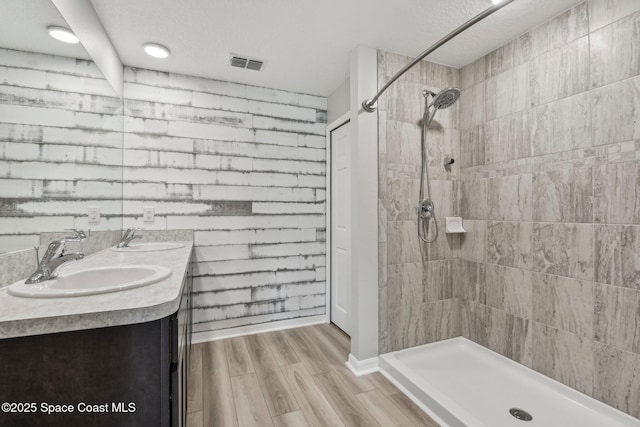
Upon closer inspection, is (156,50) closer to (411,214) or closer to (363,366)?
(411,214)

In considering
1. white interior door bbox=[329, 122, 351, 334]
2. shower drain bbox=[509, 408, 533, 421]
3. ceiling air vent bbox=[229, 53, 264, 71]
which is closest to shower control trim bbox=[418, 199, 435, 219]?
white interior door bbox=[329, 122, 351, 334]

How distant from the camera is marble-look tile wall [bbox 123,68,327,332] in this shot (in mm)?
2402

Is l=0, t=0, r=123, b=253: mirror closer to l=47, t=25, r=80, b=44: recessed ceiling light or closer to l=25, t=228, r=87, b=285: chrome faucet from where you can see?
l=47, t=25, r=80, b=44: recessed ceiling light

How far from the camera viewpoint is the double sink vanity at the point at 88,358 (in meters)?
0.73

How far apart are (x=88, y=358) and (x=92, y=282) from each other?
0.65m

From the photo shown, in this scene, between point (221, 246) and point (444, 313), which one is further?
point (221, 246)

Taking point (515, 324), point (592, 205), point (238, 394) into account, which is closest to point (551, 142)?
point (592, 205)

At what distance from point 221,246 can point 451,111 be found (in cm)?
236

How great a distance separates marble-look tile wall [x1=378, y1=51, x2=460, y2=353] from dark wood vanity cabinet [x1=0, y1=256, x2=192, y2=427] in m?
1.60

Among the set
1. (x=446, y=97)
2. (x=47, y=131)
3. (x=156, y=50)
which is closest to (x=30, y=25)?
(x=47, y=131)

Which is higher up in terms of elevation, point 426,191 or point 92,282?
point 426,191

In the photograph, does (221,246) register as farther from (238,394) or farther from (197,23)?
(197,23)

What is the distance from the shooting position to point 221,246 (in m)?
2.60

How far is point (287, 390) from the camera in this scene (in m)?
1.83
